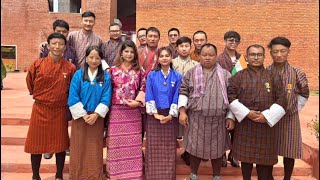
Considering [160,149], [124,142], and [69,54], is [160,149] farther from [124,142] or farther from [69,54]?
[69,54]

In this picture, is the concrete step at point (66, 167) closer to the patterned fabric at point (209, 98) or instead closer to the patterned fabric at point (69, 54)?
the patterned fabric at point (209, 98)

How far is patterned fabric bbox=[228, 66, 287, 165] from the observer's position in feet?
10.5

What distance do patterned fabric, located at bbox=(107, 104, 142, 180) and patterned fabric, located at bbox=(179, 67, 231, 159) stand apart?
0.56m

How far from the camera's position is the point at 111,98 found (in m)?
3.44

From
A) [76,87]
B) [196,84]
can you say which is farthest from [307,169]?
[76,87]

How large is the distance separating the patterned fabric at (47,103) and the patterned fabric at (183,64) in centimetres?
119

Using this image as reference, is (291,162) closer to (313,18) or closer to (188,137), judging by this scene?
(188,137)

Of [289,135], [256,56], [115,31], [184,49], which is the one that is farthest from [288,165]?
[115,31]

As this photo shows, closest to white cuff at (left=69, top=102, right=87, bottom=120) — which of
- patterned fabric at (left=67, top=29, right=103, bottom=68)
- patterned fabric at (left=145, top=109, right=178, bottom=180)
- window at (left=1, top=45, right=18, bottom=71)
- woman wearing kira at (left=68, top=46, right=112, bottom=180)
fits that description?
woman wearing kira at (left=68, top=46, right=112, bottom=180)

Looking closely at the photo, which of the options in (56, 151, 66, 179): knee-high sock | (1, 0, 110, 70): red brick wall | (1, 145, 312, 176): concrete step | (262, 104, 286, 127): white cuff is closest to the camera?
(262, 104, 286, 127): white cuff

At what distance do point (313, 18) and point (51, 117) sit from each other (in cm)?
1097

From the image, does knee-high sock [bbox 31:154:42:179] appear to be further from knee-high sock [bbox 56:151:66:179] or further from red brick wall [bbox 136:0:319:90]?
red brick wall [bbox 136:0:319:90]

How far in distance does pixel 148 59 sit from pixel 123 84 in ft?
2.01

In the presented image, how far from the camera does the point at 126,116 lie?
3.45 m
